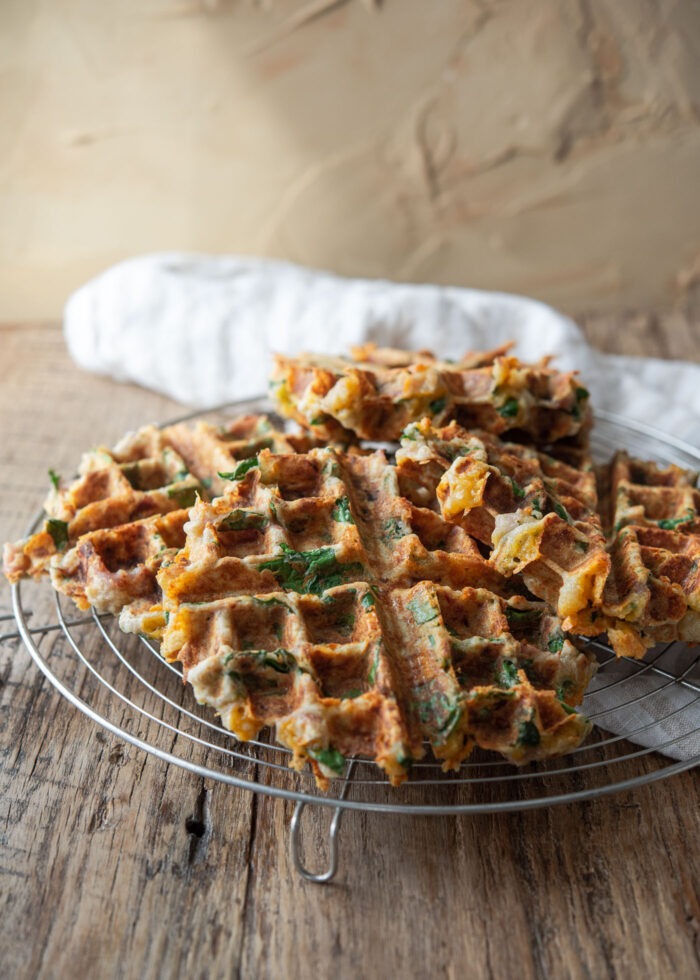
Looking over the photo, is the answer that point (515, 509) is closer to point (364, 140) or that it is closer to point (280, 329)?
point (280, 329)

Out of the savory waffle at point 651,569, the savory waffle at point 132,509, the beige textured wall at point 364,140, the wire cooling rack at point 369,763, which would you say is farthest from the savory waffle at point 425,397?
the beige textured wall at point 364,140

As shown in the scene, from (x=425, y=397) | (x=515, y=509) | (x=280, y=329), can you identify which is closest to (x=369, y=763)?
(x=515, y=509)

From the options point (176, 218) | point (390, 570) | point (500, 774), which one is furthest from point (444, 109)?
point (500, 774)

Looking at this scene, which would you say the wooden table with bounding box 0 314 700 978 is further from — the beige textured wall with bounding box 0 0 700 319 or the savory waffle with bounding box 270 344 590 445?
the beige textured wall with bounding box 0 0 700 319

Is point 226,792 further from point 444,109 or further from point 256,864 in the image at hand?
point 444,109

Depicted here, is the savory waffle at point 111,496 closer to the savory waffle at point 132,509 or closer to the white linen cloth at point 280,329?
the savory waffle at point 132,509

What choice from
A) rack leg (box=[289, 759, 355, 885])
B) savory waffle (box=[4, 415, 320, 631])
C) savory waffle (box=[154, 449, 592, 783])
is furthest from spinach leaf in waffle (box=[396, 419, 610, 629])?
rack leg (box=[289, 759, 355, 885])

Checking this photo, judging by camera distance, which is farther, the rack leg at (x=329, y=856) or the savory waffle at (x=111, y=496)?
the savory waffle at (x=111, y=496)
